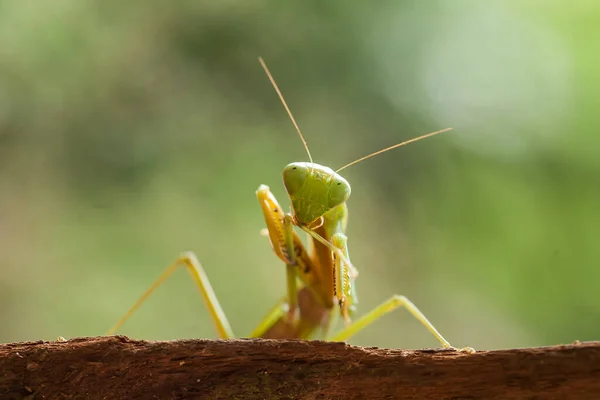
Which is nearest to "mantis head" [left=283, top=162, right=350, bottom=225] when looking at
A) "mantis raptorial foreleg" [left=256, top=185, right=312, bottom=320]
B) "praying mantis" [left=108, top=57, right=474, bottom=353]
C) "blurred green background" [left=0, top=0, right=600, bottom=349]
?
"praying mantis" [left=108, top=57, right=474, bottom=353]

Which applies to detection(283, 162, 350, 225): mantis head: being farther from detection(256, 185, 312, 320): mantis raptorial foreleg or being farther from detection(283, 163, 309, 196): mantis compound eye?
detection(256, 185, 312, 320): mantis raptorial foreleg

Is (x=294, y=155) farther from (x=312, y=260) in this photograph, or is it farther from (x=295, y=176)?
(x=295, y=176)

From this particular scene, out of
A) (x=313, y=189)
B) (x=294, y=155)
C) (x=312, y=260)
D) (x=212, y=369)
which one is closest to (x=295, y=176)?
(x=313, y=189)

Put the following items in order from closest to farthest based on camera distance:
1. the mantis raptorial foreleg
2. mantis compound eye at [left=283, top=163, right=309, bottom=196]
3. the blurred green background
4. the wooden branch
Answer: the wooden branch < mantis compound eye at [left=283, top=163, right=309, bottom=196] < the mantis raptorial foreleg < the blurred green background

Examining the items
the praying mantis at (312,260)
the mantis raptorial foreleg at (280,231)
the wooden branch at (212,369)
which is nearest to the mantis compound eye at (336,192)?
the praying mantis at (312,260)

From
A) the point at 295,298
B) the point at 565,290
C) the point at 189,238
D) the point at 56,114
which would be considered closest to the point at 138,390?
the point at 295,298

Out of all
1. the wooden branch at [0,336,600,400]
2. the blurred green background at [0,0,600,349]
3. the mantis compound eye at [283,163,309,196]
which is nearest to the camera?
the wooden branch at [0,336,600,400]

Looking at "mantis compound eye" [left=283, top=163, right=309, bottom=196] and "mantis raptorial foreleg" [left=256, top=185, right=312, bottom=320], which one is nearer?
"mantis compound eye" [left=283, top=163, right=309, bottom=196]

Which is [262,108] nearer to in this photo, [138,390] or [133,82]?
[133,82]
